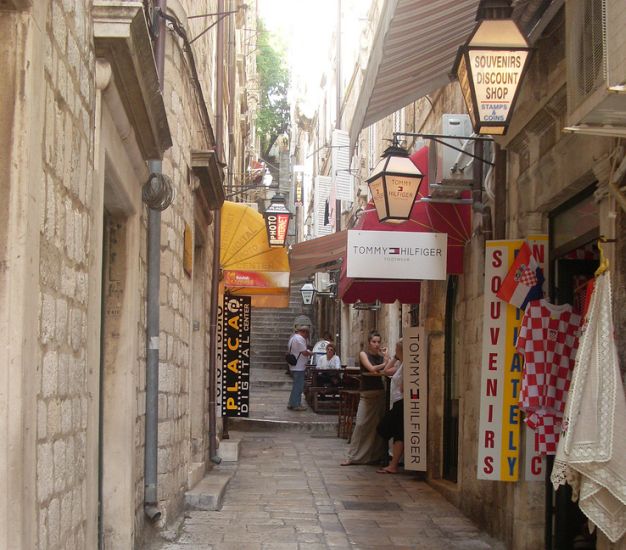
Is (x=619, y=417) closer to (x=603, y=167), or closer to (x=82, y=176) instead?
(x=603, y=167)

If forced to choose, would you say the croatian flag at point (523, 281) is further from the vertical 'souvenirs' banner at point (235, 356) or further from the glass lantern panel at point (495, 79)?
the vertical 'souvenirs' banner at point (235, 356)

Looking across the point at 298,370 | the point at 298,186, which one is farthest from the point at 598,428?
the point at 298,186

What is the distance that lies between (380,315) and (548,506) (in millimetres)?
12219

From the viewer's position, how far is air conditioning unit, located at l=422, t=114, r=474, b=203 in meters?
9.02

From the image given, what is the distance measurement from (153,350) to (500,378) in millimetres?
2652

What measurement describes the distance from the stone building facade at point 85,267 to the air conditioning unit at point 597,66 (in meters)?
2.12

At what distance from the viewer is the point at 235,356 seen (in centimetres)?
1411

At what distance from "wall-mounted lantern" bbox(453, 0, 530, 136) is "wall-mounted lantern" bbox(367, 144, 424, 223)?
2802 mm

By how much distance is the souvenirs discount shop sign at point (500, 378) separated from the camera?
7129 millimetres

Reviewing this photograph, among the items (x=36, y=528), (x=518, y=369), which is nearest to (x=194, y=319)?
(x=518, y=369)

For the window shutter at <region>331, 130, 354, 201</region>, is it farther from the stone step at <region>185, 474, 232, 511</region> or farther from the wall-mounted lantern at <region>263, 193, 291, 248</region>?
the stone step at <region>185, 474, 232, 511</region>

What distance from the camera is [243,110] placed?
2962cm

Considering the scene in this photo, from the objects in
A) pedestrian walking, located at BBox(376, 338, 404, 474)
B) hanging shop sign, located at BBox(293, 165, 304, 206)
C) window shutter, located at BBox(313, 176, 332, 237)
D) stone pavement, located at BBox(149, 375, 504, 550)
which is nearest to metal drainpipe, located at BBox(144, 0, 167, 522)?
stone pavement, located at BBox(149, 375, 504, 550)

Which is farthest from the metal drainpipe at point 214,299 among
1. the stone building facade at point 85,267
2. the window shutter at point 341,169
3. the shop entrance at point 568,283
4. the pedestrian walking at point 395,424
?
the window shutter at point 341,169
